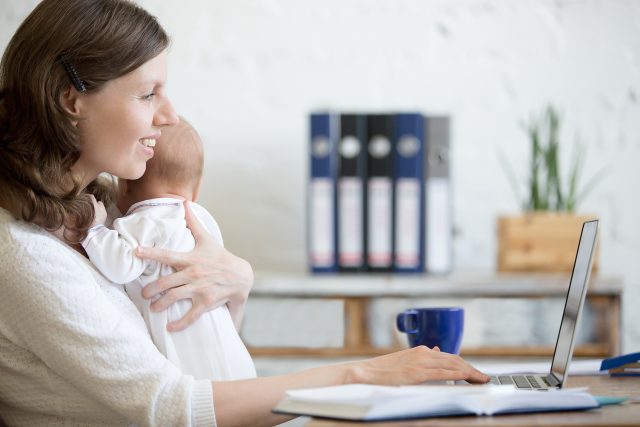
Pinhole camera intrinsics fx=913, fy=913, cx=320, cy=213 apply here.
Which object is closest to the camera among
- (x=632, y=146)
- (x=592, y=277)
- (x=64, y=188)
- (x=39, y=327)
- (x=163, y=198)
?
(x=39, y=327)

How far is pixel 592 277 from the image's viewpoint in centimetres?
229

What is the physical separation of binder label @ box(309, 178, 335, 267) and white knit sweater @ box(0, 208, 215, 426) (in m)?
1.16

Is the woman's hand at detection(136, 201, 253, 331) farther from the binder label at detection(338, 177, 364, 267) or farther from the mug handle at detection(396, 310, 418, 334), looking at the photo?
the binder label at detection(338, 177, 364, 267)

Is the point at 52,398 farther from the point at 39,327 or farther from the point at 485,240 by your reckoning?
the point at 485,240

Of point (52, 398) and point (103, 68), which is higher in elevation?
point (103, 68)

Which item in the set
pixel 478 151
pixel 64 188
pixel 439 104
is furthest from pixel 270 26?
pixel 64 188

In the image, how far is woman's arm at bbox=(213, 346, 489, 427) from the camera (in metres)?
1.09

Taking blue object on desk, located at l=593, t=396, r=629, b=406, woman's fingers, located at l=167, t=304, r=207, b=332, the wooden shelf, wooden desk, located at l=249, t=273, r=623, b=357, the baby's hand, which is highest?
the baby's hand

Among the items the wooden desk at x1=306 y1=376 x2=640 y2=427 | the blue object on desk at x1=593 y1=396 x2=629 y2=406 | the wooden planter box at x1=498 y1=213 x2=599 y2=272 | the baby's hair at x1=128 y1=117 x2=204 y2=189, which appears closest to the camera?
the wooden desk at x1=306 y1=376 x2=640 y2=427

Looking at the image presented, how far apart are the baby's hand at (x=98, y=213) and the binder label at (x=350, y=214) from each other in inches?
39.7

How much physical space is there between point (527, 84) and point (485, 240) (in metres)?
0.47

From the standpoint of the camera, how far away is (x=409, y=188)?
2348mm

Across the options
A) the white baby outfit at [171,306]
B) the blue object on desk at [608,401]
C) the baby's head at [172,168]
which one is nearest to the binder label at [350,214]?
the baby's head at [172,168]

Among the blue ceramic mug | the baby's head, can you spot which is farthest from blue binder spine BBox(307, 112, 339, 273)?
the blue ceramic mug
